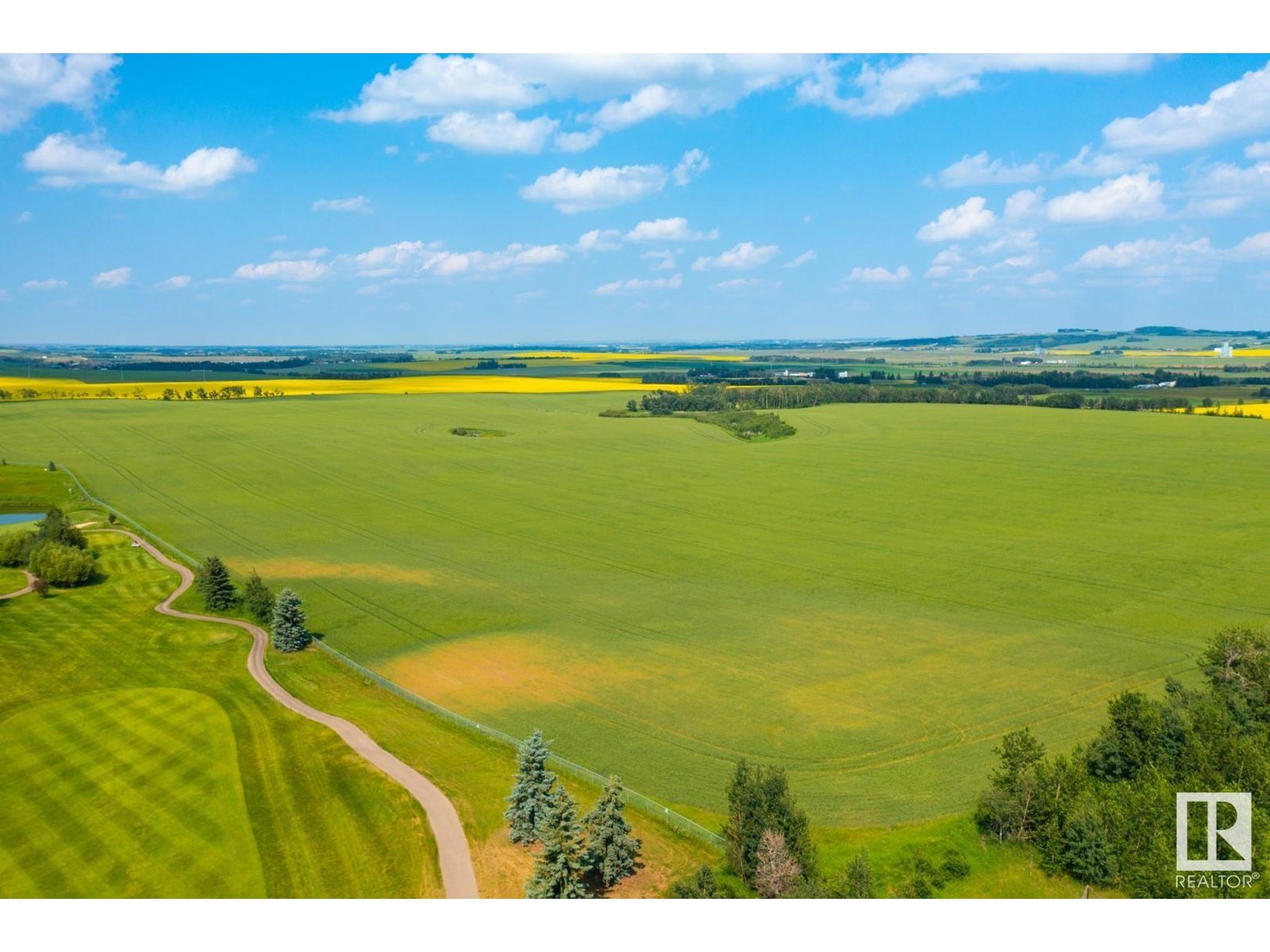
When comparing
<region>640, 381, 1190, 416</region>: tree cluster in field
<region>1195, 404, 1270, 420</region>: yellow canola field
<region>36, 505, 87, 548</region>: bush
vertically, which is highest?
<region>640, 381, 1190, 416</region>: tree cluster in field

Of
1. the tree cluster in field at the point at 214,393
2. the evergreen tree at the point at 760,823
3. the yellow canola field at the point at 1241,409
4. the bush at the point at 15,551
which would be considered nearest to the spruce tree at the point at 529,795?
the evergreen tree at the point at 760,823

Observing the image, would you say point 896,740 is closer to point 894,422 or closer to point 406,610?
point 406,610

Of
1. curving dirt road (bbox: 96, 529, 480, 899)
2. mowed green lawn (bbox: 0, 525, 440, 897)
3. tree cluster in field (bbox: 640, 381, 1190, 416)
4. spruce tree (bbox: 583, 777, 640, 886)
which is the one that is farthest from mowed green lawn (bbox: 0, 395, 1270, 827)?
tree cluster in field (bbox: 640, 381, 1190, 416)

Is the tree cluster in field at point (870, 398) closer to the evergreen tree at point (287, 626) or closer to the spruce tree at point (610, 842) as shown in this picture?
the evergreen tree at point (287, 626)

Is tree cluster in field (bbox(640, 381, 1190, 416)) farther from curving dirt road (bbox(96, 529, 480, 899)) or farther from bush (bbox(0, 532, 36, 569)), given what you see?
curving dirt road (bbox(96, 529, 480, 899))

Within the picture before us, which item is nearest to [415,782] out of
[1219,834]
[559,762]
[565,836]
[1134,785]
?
[559,762]

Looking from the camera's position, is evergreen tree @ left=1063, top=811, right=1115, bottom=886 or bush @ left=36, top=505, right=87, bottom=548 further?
bush @ left=36, top=505, right=87, bottom=548

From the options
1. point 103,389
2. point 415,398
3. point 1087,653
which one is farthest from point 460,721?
point 103,389
